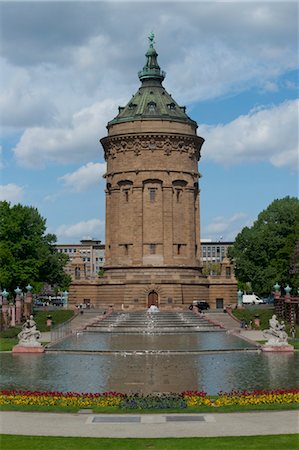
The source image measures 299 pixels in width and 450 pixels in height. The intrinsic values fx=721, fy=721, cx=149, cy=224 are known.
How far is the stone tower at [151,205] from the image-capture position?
8881cm

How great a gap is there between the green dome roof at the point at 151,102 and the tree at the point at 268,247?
1764cm

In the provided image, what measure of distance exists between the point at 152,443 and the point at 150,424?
2.64 metres

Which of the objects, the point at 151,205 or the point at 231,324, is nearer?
the point at 231,324

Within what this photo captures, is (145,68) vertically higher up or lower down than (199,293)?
higher up

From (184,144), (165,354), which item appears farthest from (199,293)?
(165,354)

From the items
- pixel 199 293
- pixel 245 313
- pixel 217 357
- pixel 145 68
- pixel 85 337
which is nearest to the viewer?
pixel 217 357

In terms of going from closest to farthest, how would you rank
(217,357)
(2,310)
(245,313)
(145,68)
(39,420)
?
1. (39,420)
2. (217,357)
3. (2,310)
4. (245,313)
5. (145,68)

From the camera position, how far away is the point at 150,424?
20734mm

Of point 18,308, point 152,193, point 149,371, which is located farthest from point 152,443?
point 152,193

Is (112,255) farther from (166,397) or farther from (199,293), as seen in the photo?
(166,397)

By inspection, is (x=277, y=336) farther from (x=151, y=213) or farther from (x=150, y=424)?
(x=151, y=213)

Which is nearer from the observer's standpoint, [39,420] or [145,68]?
[39,420]

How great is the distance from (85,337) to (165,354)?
15.9m

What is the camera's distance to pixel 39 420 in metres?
21.4
